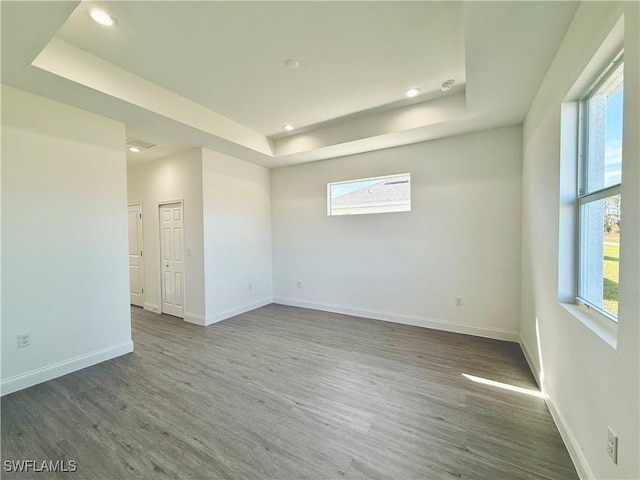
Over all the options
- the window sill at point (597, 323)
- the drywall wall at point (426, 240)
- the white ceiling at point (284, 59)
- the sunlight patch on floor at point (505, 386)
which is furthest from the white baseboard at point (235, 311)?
the window sill at point (597, 323)

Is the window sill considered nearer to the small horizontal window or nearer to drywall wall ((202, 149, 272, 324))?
the small horizontal window

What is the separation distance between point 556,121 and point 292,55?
2.20m

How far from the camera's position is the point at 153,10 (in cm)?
184

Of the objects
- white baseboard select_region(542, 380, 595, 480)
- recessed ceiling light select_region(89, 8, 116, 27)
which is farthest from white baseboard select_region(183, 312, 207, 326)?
white baseboard select_region(542, 380, 595, 480)

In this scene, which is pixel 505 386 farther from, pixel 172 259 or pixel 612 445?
pixel 172 259

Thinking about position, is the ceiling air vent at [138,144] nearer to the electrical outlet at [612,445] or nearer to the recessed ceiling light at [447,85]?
the recessed ceiling light at [447,85]

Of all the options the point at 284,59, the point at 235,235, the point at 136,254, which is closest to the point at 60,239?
the point at 235,235

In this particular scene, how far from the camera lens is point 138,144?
3961mm

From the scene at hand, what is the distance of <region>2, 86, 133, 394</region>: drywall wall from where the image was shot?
7.70 feet

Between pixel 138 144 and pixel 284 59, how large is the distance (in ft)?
9.57

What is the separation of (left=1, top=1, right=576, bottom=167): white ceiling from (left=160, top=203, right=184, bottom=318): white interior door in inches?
54.1

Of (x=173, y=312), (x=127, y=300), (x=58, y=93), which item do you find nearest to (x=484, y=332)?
(x=127, y=300)

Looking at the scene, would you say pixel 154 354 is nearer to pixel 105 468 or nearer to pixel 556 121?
pixel 105 468

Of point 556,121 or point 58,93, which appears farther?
point 58,93
